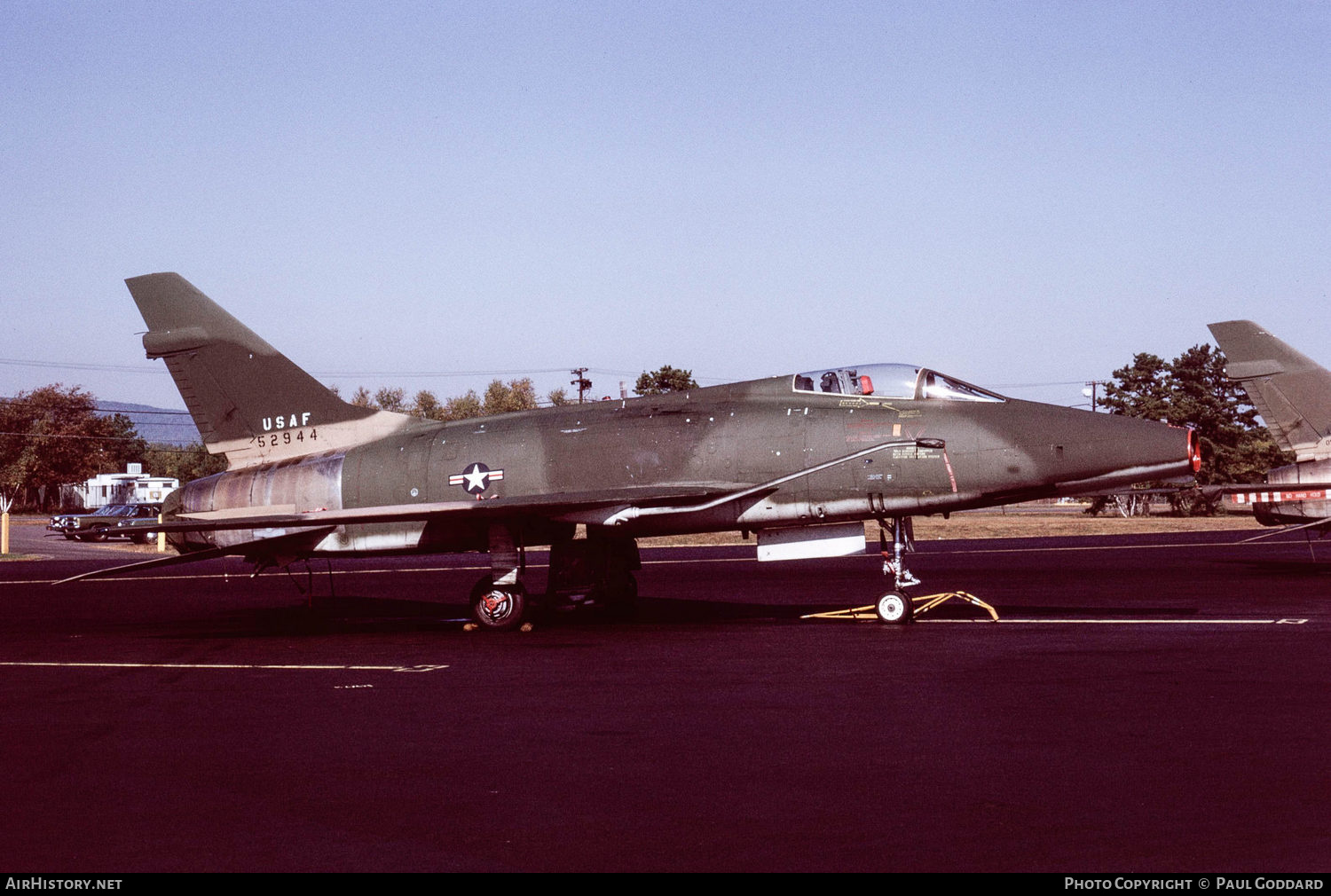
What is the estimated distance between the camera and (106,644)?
53.8 feet

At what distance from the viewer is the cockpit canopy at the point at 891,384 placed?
55.2ft

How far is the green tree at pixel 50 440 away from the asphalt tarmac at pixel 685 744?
362 ft

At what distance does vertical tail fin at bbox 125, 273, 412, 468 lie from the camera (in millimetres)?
20141

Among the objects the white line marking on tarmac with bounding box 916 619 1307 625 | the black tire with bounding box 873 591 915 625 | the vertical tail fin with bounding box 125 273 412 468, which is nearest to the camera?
the white line marking on tarmac with bounding box 916 619 1307 625

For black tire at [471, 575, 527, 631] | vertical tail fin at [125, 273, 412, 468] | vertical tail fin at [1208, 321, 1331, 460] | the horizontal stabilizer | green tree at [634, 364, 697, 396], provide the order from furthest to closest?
green tree at [634, 364, 697, 396] < vertical tail fin at [1208, 321, 1331, 460] < vertical tail fin at [125, 273, 412, 468] < the horizontal stabilizer < black tire at [471, 575, 527, 631]

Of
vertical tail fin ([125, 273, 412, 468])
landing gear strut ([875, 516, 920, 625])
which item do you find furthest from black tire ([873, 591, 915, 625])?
vertical tail fin ([125, 273, 412, 468])

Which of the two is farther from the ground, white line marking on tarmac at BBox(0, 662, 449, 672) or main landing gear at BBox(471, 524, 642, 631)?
main landing gear at BBox(471, 524, 642, 631)

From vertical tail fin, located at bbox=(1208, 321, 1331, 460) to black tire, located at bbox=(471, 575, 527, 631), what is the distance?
16.8 m

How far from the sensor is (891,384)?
1702 centimetres

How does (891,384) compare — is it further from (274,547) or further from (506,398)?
(506,398)

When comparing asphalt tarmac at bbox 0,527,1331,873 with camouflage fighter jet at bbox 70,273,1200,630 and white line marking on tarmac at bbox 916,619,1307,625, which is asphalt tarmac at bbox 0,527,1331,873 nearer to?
white line marking on tarmac at bbox 916,619,1307,625

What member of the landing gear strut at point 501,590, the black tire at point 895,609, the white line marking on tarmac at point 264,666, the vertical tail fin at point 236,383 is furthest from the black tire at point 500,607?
the black tire at point 895,609
